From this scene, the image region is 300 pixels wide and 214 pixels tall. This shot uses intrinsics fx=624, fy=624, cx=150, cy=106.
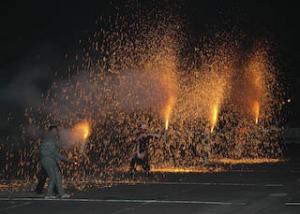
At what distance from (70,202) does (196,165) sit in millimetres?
10214

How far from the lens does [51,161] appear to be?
1302 centimetres

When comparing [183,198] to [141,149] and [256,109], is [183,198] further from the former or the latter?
[256,109]

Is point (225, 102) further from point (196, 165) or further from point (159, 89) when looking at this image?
point (196, 165)

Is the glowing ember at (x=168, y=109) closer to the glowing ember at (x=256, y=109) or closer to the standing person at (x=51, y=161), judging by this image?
the glowing ember at (x=256, y=109)

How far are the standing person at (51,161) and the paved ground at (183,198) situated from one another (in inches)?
13.5

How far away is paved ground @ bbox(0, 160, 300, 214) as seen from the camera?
1134 centimetres

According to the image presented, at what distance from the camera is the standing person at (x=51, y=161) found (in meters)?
12.9

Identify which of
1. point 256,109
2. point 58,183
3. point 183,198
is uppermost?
point 256,109

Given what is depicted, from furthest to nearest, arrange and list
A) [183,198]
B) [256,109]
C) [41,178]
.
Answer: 1. [256,109]
2. [41,178]
3. [183,198]

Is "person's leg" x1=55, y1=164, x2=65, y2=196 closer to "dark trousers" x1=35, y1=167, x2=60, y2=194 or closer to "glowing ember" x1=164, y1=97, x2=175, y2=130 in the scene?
"dark trousers" x1=35, y1=167, x2=60, y2=194

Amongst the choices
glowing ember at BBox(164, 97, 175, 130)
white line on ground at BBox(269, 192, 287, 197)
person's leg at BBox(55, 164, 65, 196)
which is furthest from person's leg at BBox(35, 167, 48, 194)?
glowing ember at BBox(164, 97, 175, 130)

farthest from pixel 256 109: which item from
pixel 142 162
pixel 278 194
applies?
pixel 278 194

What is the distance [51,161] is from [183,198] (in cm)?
285

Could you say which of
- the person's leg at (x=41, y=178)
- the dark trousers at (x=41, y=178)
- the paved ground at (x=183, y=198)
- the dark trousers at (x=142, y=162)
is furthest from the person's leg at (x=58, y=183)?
the dark trousers at (x=142, y=162)
